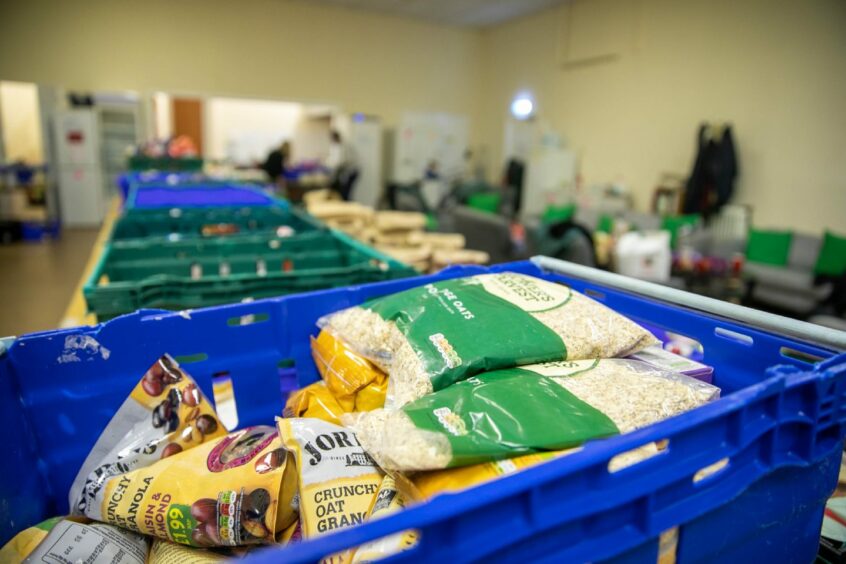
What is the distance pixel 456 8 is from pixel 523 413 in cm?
983

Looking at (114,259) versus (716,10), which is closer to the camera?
(114,259)

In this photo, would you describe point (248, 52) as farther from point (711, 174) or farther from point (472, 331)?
point (472, 331)

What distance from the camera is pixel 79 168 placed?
8094 mm

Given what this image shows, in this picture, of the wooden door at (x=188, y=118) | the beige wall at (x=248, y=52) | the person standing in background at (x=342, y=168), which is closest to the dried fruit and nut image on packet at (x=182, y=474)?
the person standing in background at (x=342, y=168)

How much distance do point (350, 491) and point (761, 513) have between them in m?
0.57

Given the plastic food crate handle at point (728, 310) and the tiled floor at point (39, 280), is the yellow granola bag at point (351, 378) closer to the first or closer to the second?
the plastic food crate handle at point (728, 310)

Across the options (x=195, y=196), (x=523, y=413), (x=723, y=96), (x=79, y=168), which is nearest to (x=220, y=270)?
(x=523, y=413)

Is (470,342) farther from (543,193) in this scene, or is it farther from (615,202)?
(543,193)

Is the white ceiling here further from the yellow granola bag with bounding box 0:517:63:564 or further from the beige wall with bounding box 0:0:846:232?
the yellow granola bag with bounding box 0:517:63:564

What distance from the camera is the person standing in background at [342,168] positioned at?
8.55 meters

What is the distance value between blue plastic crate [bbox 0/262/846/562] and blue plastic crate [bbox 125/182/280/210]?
2459mm

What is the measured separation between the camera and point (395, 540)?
0.65 metres

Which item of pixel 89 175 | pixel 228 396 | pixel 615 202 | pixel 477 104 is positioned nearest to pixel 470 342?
pixel 228 396

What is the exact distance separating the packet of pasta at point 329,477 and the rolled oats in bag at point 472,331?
11cm
